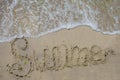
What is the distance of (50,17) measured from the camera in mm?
3963

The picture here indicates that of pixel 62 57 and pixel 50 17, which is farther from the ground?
pixel 50 17

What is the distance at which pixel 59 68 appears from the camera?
3725mm

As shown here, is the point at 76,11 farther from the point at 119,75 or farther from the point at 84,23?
the point at 119,75

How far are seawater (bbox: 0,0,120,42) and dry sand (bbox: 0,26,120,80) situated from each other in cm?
10

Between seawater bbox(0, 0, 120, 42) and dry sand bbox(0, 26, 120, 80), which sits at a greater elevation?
seawater bbox(0, 0, 120, 42)

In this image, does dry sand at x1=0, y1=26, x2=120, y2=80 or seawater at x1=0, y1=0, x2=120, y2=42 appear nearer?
dry sand at x1=0, y1=26, x2=120, y2=80

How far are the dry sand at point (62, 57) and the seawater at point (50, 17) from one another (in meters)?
0.10

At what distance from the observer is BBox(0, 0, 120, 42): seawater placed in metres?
3.88

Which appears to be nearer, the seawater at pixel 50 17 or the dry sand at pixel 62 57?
the dry sand at pixel 62 57

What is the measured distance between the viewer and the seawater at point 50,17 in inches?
153

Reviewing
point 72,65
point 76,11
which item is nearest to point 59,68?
point 72,65

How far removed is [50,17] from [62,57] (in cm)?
45

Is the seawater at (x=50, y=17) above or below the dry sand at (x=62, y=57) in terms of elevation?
above

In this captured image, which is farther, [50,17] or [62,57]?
[50,17]
